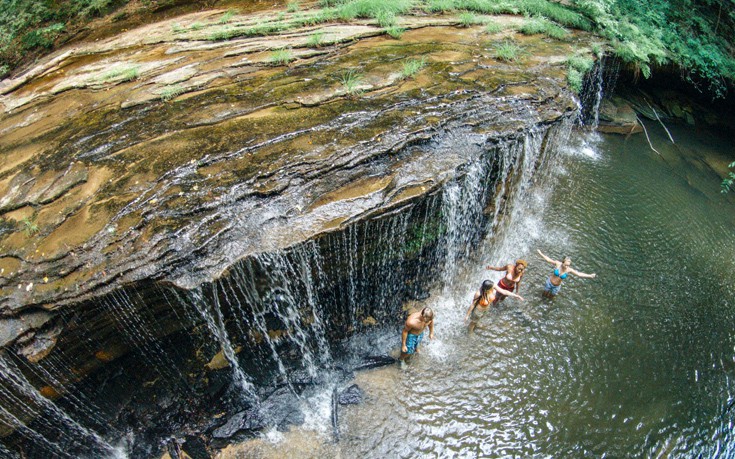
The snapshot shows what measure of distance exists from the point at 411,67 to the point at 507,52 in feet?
7.56

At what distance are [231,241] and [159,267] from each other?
754 millimetres

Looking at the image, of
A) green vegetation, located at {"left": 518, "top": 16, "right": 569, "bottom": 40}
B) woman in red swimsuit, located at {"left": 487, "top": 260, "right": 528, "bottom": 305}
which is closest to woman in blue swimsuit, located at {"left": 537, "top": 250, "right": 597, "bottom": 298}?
woman in red swimsuit, located at {"left": 487, "top": 260, "right": 528, "bottom": 305}

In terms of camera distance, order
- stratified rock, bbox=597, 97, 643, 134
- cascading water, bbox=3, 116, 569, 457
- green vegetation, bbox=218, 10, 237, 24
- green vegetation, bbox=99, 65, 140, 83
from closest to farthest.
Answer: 1. cascading water, bbox=3, 116, 569, 457
2. green vegetation, bbox=99, 65, 140, 83
3. green vegetation, bbox=218, 10, 237, 24
4. stratified rock, bbox=597, 97, 643, 134

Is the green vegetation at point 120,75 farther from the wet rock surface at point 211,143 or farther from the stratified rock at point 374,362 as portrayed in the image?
the stratified rock at point 374,362

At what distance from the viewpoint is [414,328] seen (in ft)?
17.4

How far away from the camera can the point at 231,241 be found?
4.34m

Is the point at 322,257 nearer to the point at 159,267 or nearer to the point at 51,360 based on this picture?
the point at 159,267

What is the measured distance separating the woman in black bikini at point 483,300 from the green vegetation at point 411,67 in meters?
3.82

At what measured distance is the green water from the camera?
5.14 m

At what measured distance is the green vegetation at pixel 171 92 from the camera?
637 cm

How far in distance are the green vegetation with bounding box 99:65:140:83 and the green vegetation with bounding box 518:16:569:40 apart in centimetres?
815

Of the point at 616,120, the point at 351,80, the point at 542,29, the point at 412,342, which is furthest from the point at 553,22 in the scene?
the point at 412,342

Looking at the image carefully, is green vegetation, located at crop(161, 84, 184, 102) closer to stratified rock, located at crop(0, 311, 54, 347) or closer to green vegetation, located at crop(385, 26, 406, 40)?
stratified rock, located at crop(0, 311, 54, 347)

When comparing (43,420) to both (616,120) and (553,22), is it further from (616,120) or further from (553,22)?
(616,120)
